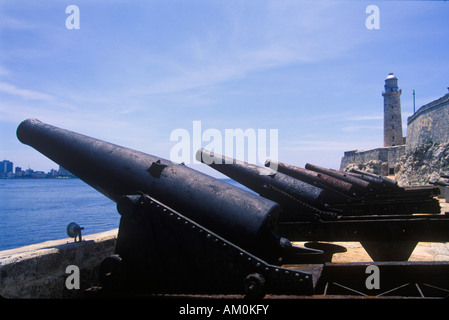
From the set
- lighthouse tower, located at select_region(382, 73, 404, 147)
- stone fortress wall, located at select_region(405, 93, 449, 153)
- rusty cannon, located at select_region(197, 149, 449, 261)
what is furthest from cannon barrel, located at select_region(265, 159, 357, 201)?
lighthouse tower, located at select_region(382, 73, 404, 147)

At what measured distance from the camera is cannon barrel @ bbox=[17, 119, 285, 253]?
2352 mm

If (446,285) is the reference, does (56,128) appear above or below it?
above

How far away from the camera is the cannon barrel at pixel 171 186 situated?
2.35 m

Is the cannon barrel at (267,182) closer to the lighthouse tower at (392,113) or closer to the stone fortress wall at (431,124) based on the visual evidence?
the stone fortress wall at (431,124)

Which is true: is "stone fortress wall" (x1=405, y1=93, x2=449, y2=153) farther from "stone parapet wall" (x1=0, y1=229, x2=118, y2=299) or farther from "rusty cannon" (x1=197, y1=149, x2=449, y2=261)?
"stone parapet wall" (x1=0, y1=229, x2=118, y2=299)

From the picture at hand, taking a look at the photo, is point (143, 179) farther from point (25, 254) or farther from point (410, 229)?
point (410, 229)

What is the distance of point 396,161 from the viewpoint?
44.4 meters

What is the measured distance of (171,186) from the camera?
8.43ft

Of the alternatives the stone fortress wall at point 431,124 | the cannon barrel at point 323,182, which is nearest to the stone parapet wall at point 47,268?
the cannon barrel at point 323,182

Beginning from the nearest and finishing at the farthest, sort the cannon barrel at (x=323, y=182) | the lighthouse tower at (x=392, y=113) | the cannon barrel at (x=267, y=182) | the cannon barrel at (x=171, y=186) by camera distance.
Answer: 1. the cannon barrel at (x=171, y=186)
2. the cannon barrel at (x=267, y=182)
3. the cannon barrel at (x=323, y=182)
4. the lighthouse tower at (x=392, y=113)

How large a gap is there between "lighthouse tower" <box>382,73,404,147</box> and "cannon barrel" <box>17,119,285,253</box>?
178 feet

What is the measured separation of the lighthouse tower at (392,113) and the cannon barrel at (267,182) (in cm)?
5155
